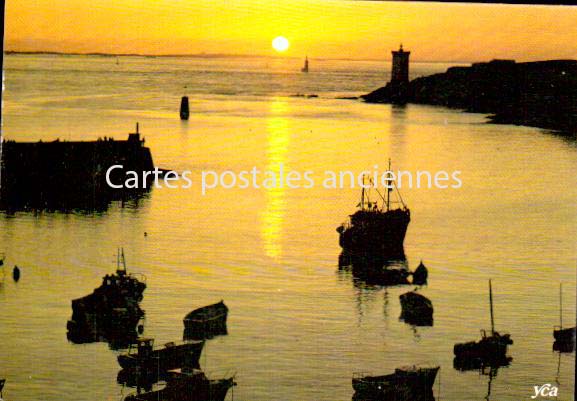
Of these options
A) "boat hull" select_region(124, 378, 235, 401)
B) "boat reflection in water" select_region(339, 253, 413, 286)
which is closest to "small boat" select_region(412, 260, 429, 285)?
"boat reflection in water" select_region(339, 253, 413, 286)

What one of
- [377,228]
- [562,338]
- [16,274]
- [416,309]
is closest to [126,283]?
[16,274]

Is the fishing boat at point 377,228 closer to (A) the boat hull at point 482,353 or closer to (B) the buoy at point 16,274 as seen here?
(A) the boat hull at point 482,353

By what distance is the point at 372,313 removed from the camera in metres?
6.24

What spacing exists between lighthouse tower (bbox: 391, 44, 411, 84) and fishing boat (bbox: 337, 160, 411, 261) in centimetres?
64

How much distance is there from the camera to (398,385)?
516 centimetres

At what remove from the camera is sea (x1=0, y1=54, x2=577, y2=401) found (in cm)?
568

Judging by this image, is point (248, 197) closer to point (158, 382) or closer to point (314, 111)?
point (314, 111)

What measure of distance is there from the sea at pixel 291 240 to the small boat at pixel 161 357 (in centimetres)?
14

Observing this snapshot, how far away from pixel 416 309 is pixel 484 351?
0.70 meters

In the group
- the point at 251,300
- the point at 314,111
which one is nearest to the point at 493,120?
the point at 314,111

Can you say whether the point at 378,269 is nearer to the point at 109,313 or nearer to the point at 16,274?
the point at 109,313

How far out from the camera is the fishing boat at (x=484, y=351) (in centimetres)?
563

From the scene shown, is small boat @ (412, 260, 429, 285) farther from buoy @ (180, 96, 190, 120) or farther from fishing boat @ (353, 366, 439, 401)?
buoy @ (180, 96, 190, 120)

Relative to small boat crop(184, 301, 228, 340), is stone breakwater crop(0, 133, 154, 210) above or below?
above
